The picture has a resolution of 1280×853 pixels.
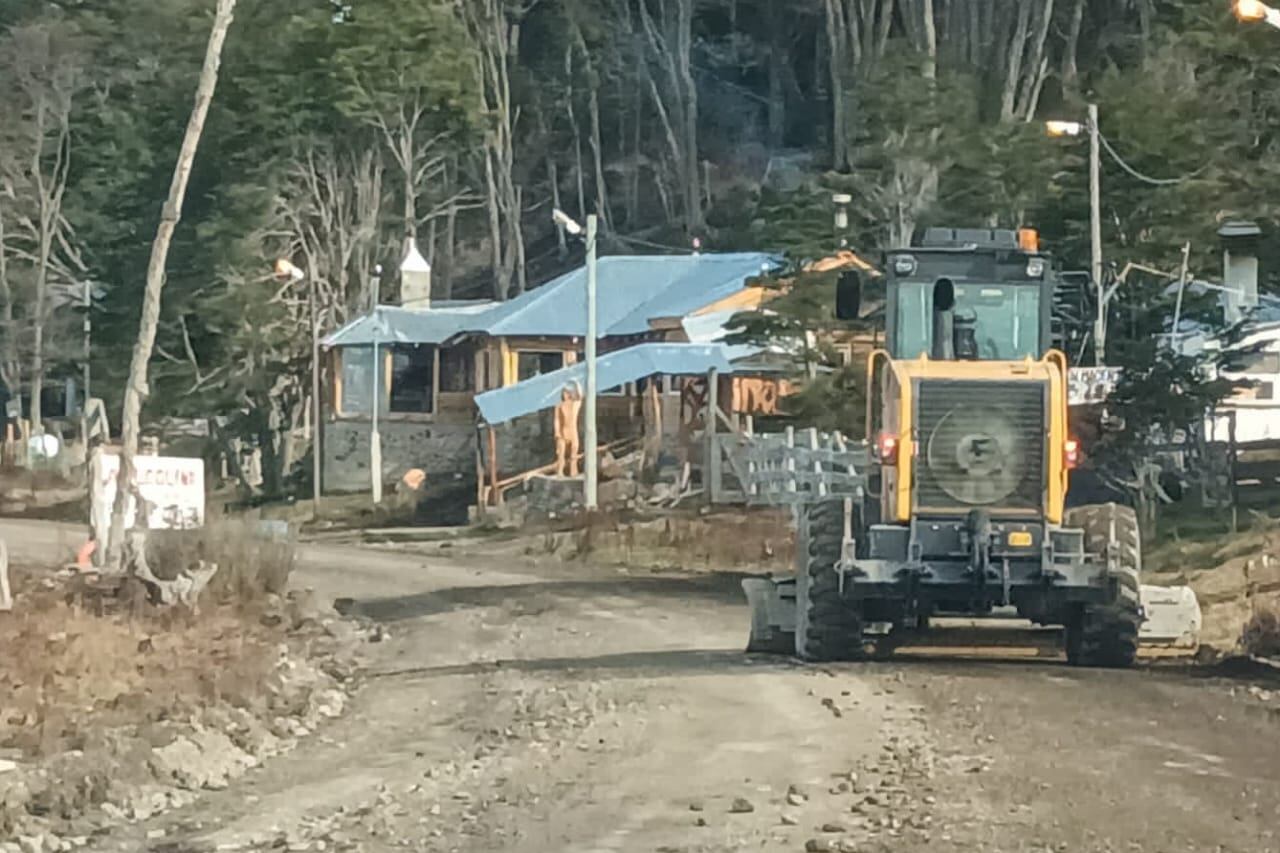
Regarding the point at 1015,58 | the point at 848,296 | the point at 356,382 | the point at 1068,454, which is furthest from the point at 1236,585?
the point at 356,382

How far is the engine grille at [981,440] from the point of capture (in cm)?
1806

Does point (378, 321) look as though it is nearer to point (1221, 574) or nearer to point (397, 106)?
point (397, 106)

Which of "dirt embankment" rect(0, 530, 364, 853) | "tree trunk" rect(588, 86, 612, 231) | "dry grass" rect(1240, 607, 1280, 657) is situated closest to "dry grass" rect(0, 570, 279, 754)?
"dirt embankment" rect(0, 530, 364, 853)

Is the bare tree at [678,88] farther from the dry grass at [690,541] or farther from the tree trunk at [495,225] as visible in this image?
the dry grass at [690,541]

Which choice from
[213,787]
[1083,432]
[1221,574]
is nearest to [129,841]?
[213,787]

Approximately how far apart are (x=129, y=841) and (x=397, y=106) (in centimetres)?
5396

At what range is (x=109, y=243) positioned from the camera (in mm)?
67312

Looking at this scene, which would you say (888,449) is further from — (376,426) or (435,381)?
(435,381)

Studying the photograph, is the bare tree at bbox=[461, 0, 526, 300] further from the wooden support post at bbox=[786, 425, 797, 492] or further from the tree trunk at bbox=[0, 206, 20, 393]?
the wooden support post at bbox=[786, 425, 797, 492]

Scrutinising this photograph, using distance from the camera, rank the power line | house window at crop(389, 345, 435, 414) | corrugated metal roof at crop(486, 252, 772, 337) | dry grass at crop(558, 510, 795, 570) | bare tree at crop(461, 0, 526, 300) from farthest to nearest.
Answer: bare tree at crop(461, 0, 526, 300) → house window at crop(389, 345, 435, 414) → corrugated metal roof at crop(486, 252, 772, 337) → dry grass at crop(558, 510, 795, 570) → the power line

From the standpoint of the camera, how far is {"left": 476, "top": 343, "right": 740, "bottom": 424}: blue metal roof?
160 ft

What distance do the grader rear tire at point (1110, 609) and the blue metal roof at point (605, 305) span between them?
34.1m

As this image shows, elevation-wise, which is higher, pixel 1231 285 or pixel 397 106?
pixel 397 106

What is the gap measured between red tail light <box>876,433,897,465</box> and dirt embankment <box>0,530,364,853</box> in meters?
4.97
